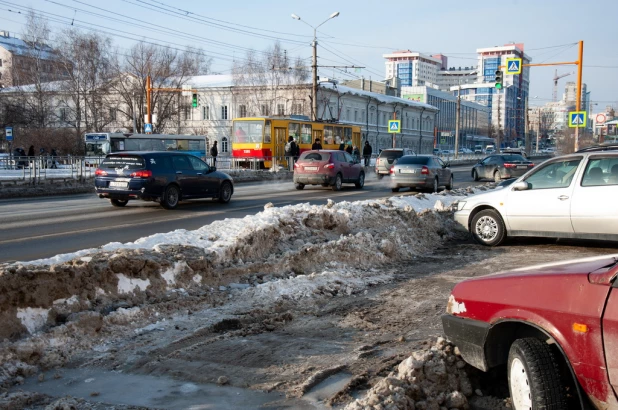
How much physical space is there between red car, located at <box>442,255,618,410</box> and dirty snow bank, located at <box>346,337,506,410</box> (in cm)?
17

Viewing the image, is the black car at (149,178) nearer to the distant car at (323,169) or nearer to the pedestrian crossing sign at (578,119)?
the distant car at (323,169)

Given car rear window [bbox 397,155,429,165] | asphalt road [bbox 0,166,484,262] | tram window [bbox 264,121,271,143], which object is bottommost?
asphalt road [bbox 0,166,484,262]

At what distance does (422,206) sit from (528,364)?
35.3 feet

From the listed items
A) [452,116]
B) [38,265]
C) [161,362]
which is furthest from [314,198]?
[452,116]

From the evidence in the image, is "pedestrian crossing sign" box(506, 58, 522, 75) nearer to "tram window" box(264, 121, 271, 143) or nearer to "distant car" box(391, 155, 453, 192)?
"distant car" box(391, 155, 453, 192)

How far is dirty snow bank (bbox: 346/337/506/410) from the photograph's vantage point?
3783 mm

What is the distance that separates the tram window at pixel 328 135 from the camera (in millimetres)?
42781

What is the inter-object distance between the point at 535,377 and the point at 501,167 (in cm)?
3027

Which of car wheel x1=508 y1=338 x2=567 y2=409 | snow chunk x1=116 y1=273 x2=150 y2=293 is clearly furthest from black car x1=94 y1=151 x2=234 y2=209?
car wheel x1=508 y1=338 x2=567 y2=409

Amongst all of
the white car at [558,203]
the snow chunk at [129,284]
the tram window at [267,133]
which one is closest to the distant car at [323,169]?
the tram window at [267,133]

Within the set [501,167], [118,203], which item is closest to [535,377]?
[118,203]

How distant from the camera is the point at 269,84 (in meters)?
70.6

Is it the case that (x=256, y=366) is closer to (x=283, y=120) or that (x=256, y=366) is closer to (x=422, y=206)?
(x=422, y=206)

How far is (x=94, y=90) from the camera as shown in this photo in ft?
187
